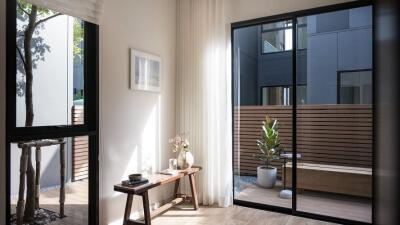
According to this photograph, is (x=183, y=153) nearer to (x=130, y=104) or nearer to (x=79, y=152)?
(x=130, y=104)

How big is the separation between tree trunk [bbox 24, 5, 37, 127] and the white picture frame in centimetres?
98

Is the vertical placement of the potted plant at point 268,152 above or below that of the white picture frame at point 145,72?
below

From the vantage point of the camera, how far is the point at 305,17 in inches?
124

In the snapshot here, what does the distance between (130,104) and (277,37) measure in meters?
2.14

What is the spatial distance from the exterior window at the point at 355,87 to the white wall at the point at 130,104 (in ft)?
6.96

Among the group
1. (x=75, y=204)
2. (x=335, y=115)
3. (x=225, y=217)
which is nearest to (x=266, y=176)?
(x=225, y=217)

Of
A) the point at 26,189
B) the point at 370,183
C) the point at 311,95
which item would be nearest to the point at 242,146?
the point at 311,95

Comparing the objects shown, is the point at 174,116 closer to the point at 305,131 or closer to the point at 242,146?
the point at 242,146

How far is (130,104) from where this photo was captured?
2908 mm

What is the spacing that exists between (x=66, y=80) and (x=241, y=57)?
91.2 inches

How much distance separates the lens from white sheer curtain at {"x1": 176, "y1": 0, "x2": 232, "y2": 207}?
3.40 m

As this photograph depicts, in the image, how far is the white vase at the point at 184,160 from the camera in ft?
10.7

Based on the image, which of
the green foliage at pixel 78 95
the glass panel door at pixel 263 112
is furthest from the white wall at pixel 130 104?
the glass panel door at pixel 263 112
